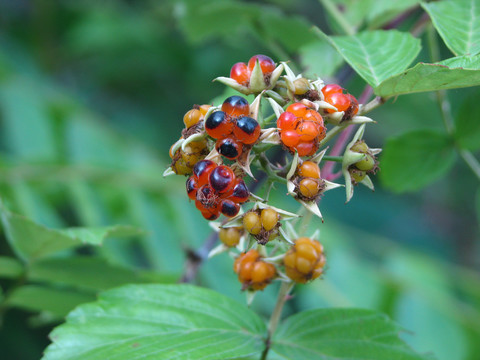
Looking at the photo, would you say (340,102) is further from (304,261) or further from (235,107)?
(304,261)

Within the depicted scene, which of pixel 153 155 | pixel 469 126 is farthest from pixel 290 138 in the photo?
pixel 153 155

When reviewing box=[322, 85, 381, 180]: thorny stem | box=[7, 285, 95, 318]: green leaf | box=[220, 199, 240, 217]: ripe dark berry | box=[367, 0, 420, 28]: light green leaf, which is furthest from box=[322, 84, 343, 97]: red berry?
box=[7, 285, 95, 318]: green leaf

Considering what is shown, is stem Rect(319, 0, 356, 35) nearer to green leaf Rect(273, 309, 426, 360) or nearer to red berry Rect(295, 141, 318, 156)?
red berry Rect(295, 141, 318, 156)

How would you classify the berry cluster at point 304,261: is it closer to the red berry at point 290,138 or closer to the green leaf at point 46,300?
the red berry at point 290,138

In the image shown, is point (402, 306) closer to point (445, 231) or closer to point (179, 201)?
point (179, 201)

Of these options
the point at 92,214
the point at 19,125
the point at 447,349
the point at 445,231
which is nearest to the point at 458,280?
the point at 447,349

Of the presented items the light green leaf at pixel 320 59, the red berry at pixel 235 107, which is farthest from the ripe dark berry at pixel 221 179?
the light green leaf at pixel 320 59
